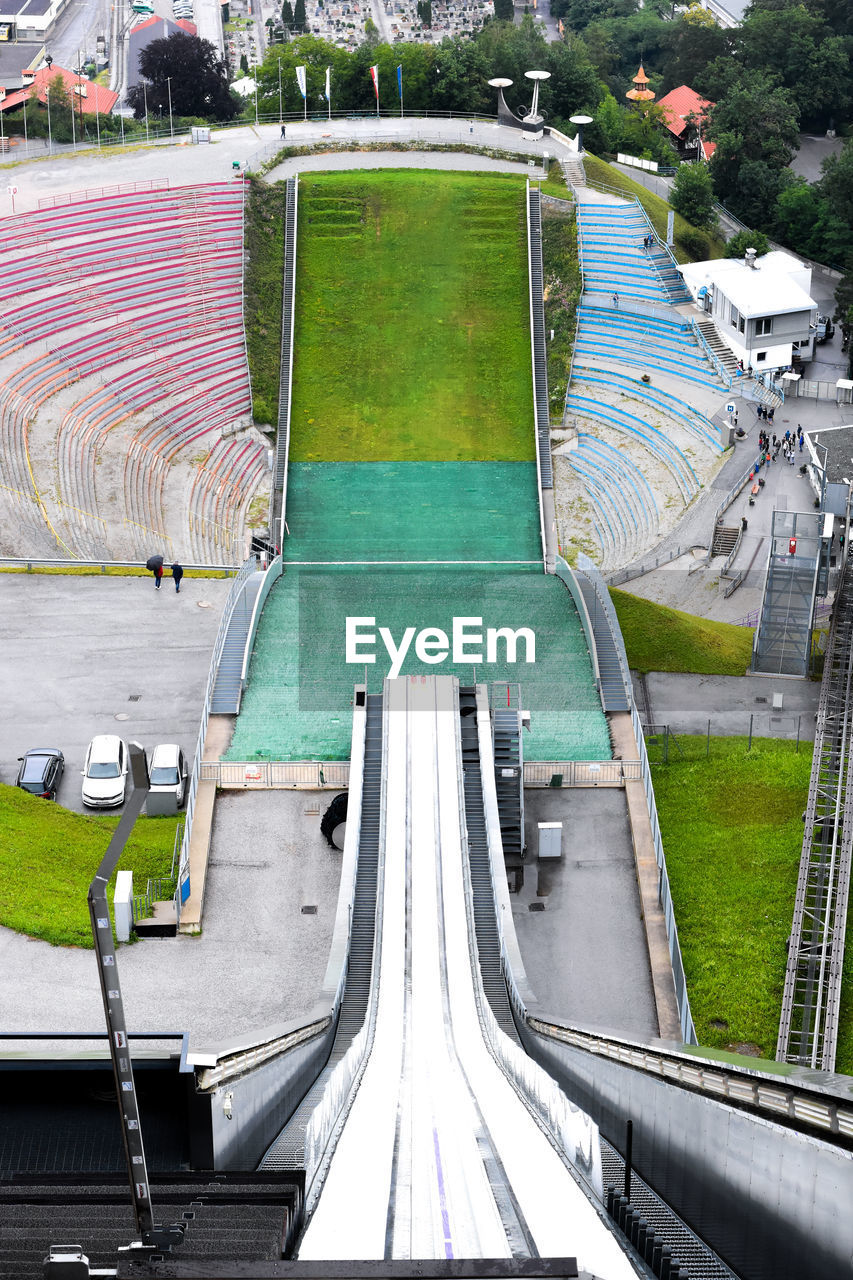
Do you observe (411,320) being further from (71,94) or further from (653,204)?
(71,94)

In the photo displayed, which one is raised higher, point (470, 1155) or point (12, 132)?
point (12, 132)

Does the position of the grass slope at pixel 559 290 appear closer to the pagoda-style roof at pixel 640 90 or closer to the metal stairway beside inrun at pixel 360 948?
the metal stairway beside inrun at pixel 360 948

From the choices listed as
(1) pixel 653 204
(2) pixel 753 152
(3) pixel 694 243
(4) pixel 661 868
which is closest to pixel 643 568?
(4) pixel 661 868

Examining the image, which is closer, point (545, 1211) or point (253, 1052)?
point (545, 1211)

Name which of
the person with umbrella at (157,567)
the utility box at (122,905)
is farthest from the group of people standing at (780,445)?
the utility box at (122,905)

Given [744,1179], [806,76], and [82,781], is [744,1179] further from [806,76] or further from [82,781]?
[806,76]

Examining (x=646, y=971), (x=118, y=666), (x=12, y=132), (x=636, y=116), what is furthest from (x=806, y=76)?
(x=646, y=971)

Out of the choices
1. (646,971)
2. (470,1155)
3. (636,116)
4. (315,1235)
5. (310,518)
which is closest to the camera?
(315,1235)
